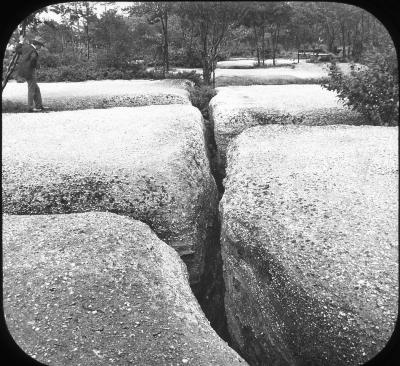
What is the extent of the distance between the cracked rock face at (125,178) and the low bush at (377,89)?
3.70 meters

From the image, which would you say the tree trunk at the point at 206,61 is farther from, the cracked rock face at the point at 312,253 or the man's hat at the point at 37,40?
the man's hat at the point at 37,40

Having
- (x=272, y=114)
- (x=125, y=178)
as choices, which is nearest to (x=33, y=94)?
(x=272, y=114)

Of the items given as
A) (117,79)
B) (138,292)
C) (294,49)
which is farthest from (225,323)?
(294,49)

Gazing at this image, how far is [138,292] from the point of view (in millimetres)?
4637

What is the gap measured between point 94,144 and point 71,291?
4.43m

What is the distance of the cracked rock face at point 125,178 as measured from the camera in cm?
657

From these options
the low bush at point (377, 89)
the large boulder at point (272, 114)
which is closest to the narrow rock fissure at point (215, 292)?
the large boulder at point (272, 114)

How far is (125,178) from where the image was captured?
6902mm

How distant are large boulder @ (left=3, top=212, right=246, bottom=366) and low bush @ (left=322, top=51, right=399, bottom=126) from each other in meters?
6.18

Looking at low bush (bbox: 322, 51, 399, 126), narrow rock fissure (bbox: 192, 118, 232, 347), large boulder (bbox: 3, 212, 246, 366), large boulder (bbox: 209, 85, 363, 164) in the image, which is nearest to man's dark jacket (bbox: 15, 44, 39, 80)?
large boulder (bbox: 209, 85, 363, 164)

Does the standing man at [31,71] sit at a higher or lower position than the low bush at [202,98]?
higher

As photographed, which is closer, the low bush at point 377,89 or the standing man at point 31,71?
the low bush at point 377,89

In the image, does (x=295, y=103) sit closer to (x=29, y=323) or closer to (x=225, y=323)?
(x=225, y=323)

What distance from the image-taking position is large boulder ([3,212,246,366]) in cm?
392
